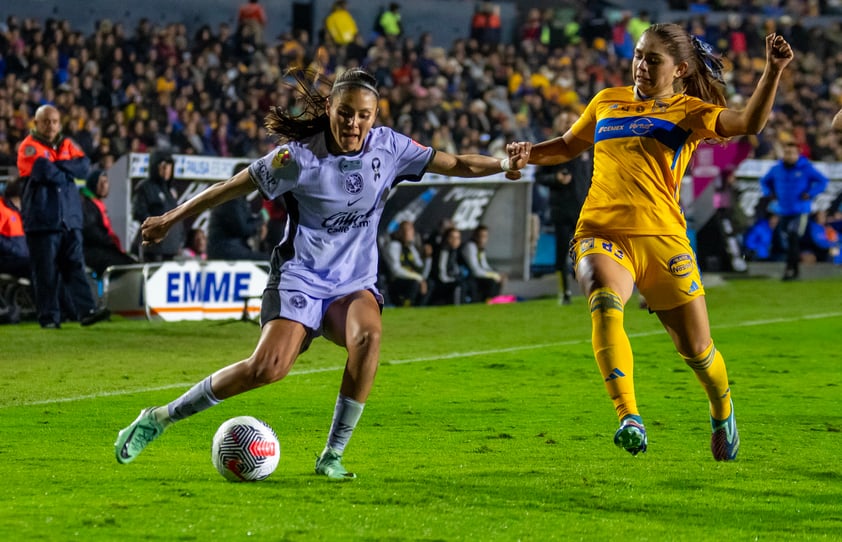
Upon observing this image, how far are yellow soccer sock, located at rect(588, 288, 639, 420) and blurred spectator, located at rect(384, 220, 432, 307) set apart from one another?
10939 mm

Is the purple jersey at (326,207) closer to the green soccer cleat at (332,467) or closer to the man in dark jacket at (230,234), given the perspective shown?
the green soccer cleat at (332,467)

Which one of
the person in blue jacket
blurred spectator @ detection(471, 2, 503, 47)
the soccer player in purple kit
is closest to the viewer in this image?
the soccer player in purple kit

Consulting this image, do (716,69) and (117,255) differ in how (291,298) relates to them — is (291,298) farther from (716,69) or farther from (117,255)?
(117,255)

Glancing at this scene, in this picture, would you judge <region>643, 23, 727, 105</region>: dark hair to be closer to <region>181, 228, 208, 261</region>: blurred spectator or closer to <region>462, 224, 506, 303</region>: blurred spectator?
<region>181, 228, 208, 261</region>: blurred spectator

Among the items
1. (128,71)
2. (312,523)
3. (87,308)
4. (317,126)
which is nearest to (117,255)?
(87,308)

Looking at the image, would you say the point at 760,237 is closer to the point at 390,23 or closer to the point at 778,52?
the point at 390,23

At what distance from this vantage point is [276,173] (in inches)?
240

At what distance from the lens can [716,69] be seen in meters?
7.03

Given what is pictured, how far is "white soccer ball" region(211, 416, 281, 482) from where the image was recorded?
19.7 ft

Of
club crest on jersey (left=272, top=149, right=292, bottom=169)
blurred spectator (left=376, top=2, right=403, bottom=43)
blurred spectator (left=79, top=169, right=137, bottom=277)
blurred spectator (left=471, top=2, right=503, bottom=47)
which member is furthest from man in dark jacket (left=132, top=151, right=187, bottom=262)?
blurred spectator (left=471, top=2, right=503, bottom=47)

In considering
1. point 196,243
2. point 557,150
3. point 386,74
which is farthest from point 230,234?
point 386,74

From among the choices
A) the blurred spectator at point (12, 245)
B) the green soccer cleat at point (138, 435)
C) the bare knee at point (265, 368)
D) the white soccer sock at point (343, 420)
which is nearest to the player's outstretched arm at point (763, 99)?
the white soccer sock at point (343, 420)

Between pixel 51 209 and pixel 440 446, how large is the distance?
299 inches

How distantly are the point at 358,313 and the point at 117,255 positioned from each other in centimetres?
974
